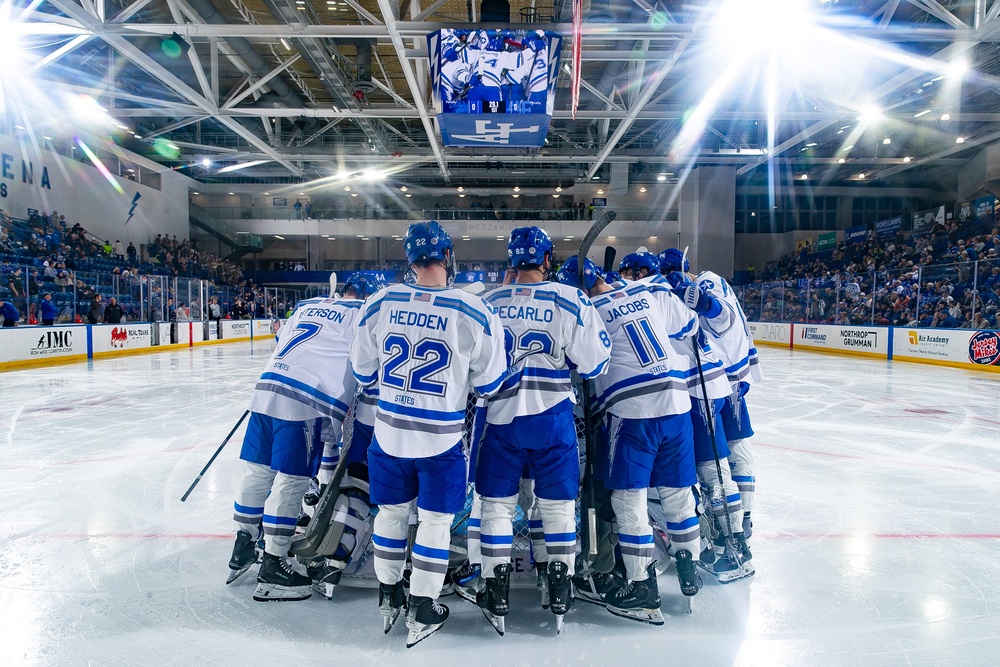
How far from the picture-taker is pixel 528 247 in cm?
272

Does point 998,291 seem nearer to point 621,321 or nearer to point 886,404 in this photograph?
point 886,404

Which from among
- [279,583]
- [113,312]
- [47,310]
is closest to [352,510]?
[279,583]

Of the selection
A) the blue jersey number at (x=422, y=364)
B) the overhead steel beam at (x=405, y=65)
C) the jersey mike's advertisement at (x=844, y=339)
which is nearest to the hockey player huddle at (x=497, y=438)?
the blue jersey number at (x=422, y=364)

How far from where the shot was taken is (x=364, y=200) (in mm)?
35312

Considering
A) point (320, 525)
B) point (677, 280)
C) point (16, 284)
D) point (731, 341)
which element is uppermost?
point (16, 284)

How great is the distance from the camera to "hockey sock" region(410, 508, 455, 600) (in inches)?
94.9

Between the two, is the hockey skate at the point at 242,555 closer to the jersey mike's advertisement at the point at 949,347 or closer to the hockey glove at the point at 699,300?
the hockey glove at the point at 699,300

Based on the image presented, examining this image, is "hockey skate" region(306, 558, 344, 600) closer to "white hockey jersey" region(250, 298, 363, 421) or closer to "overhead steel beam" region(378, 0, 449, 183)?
"white hockey jersey" region(250, 298, 363, 421)

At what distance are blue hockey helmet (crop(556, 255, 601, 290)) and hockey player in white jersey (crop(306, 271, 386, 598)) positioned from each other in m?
1.13

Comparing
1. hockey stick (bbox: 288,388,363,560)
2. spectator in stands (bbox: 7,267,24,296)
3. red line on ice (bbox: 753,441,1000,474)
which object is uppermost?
spectator in stands (bbox: 7,267,24,296)

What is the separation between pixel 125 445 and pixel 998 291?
15.1 metres

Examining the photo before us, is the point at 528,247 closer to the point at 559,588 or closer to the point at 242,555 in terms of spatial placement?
the point at 559,588

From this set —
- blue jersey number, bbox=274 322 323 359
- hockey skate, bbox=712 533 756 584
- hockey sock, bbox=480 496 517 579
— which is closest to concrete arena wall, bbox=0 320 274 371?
blue jersey number, bbox=274 322 323 359

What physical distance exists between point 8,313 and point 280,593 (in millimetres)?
13032
